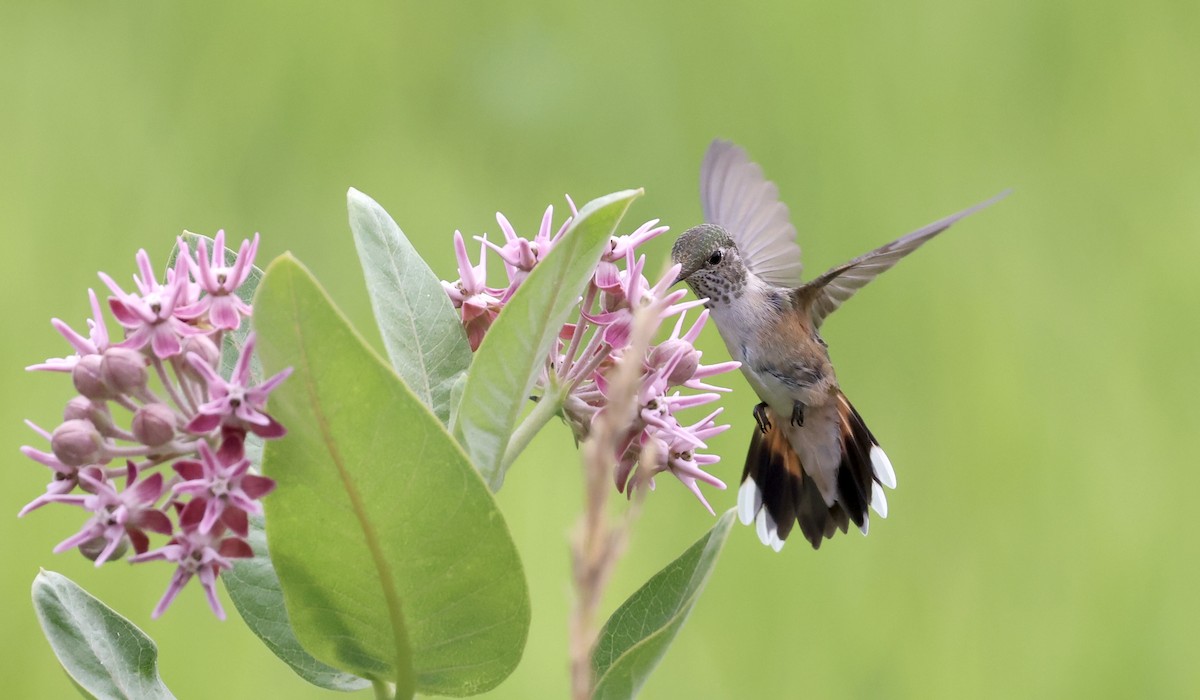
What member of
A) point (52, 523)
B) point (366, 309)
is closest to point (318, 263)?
point (366, 309)

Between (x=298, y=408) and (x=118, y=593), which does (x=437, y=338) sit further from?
(x=118, y=593)

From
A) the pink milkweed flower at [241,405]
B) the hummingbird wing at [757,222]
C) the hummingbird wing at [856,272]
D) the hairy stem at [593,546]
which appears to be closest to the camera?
the hairy stem at [593,546]

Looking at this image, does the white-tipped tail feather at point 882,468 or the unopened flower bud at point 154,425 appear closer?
the unopened flower bud at point 154,425

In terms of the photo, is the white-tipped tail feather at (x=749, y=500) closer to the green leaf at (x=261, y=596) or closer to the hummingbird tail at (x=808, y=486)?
the hummingbird tail at (x=808, y=486)

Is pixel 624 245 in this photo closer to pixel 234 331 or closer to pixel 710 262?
pixel 234 331

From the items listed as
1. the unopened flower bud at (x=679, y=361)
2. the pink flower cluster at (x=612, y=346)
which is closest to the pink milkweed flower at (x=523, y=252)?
the pink flower cluster at (x=612, y=346)

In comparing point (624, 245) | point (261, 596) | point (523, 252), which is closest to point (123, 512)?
point (261, 596)

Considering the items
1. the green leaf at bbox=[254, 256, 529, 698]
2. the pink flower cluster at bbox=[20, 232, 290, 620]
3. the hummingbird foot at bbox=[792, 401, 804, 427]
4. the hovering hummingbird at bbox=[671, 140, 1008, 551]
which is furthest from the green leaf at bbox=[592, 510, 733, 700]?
the hummingbird foot at bbox=[792, 401, 804, 427]

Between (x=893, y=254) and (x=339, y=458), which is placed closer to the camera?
(x=339, y=458)
